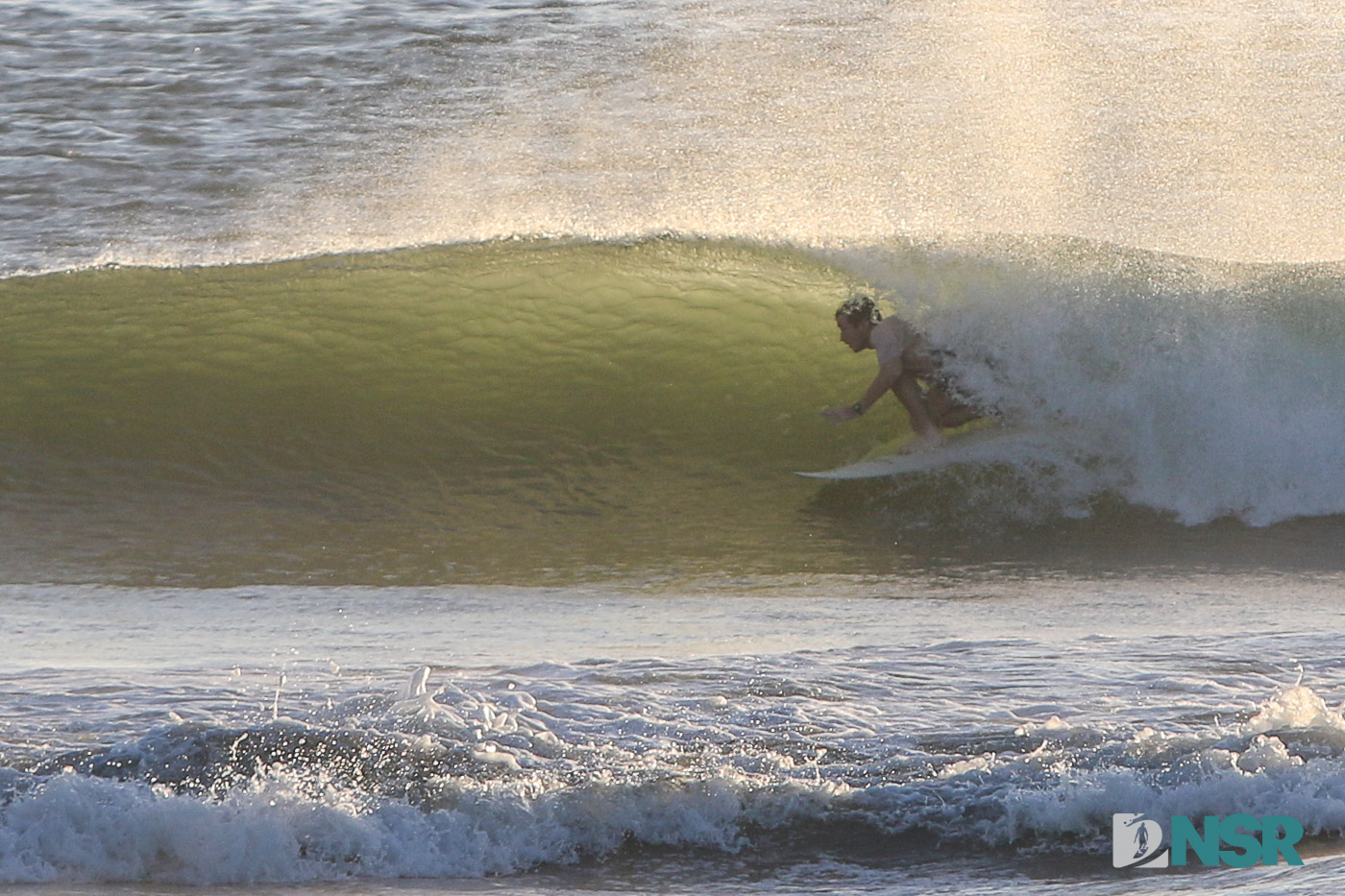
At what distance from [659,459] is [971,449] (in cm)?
134

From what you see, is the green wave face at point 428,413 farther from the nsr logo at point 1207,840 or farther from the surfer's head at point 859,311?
the nsr logo at point 1207,840

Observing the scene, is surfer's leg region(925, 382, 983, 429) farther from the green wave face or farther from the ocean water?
the green wave face

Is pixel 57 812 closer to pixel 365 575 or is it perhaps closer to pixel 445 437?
pixel 365 575

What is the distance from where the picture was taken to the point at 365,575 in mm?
5723

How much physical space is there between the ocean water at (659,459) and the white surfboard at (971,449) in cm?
4

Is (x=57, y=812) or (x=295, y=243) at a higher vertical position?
(x=295, y=243)

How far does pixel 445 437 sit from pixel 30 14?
31.8ft

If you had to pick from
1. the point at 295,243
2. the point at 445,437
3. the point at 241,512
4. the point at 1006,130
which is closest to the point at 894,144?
the point at 1006,130

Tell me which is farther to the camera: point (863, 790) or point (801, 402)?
point (801, 402)

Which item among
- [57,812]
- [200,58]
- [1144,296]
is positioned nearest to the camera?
[57,812]

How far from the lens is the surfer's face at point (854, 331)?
6.62m

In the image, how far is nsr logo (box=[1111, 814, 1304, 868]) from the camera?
3277mm

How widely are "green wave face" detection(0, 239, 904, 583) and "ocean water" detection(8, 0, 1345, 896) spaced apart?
29mm

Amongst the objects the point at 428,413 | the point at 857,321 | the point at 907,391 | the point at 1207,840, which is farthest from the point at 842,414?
the point at 1207,840
